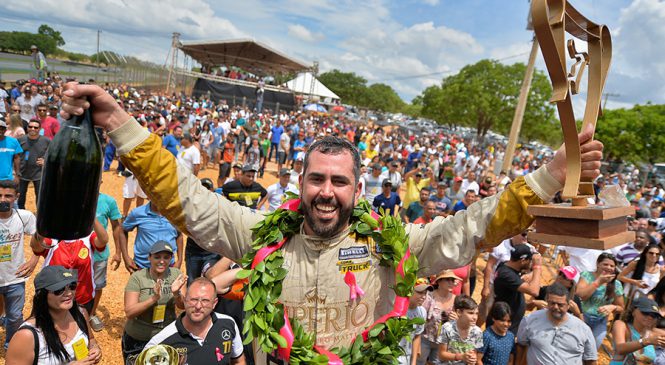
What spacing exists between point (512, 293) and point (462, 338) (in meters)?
1.32

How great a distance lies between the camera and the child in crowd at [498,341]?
442 centimetres

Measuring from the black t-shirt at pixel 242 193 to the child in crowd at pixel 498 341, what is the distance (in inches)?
153

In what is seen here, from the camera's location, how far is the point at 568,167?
1767 millimetres

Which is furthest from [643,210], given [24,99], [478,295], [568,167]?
[24,99]

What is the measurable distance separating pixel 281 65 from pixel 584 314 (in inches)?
1384

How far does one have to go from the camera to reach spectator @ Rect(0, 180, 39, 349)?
4.33 m

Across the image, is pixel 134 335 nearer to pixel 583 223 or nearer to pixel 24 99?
pixel 583 223

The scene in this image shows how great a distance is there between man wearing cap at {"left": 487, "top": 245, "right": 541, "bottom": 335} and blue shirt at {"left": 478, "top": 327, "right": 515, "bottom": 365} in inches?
33.0

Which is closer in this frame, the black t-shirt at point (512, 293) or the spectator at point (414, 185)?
the black t-shirt at point (512, 293)

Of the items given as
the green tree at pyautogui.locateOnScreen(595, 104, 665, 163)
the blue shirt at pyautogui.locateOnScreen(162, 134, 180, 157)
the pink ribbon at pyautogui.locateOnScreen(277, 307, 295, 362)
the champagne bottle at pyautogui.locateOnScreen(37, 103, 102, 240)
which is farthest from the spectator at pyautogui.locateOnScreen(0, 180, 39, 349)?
the green tree at pyautogui.locateOnScreen(595, 104, 665, 163)

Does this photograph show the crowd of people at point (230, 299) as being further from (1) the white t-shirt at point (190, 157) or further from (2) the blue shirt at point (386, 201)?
(1) the white t-shirt at point (190, 157)

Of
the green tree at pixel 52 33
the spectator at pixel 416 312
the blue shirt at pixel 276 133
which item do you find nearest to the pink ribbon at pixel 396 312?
the spectator at pixel 416 312

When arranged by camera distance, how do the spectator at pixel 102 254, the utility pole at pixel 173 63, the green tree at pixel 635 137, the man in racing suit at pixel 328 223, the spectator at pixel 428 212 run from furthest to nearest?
1. the green tree at pixel 635 137
2. the utility pole at pixel 173 63
3. the spectator at pixel 428 212
4. the spectator at pixel 102 254
5. the man in racing suit at pixel 328 223

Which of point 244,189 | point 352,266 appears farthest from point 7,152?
point 352,266
